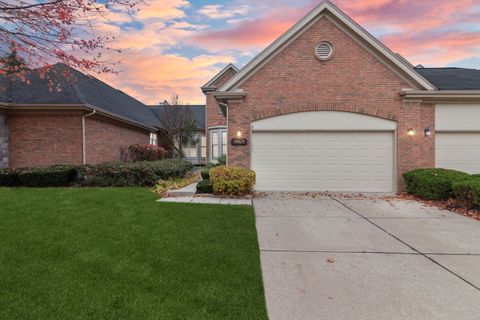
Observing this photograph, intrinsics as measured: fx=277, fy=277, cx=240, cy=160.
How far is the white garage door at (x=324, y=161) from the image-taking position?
1034cm

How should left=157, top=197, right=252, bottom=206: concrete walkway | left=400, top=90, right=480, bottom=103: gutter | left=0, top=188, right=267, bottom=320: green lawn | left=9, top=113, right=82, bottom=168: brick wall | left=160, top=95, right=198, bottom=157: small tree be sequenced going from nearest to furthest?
left=0, top=188, right=267, bottom=320: green lawn < left=157, top=197, right=252, bottom=206: concrete walkway < left=400, top=90, right=480, bottom=103: gutter < left=9, top=113, right=82, bottom=168: brick wall < left=160, top=95, right=198, bottom=157: small tree

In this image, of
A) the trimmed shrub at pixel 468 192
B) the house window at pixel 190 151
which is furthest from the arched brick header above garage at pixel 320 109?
the house window at pixel 190 151

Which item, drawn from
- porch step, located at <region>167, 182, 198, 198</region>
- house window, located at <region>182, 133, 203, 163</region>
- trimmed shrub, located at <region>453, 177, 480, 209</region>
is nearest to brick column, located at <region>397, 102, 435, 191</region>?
trimmed shrub, located at <region>453, 177, 480, 209</region>

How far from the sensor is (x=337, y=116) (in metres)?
10.2

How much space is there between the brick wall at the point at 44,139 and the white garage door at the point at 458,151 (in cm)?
1490

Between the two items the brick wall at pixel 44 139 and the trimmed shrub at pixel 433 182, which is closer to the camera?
the trimmed shrub at pixel 433 182

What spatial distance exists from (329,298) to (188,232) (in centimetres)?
302

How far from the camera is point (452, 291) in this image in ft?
11.1

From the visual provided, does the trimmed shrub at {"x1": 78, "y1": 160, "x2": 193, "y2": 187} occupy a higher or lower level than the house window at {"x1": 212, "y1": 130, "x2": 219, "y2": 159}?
lower

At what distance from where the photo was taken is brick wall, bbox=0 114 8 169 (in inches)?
465

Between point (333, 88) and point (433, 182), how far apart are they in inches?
177

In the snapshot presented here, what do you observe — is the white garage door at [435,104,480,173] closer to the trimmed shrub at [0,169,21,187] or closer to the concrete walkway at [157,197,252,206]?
the concrete walkway at [157,197,252,206]

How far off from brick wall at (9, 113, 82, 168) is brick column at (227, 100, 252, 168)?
23.0 feet

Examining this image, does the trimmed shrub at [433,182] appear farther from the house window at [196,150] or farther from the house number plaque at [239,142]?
the house window at [196,150]
